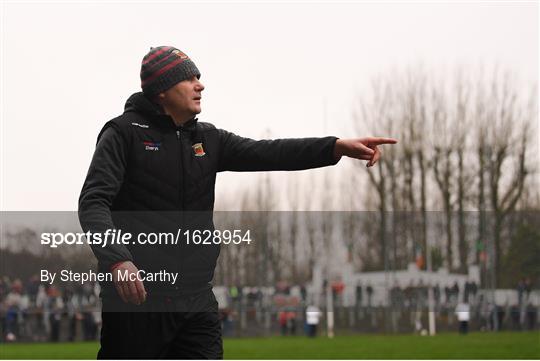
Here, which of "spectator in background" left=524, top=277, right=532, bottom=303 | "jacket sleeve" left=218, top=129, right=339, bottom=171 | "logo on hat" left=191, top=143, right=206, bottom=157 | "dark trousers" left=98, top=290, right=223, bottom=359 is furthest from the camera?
"spectator in background" left=524, top=277, right=532, bottom=303

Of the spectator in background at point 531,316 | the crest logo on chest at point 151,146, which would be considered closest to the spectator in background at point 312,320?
the spectator in background at point 531,316

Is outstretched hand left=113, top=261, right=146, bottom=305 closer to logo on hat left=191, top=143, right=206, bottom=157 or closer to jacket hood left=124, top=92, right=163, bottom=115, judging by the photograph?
logo on hat left=191, top=143, right=206, bottom=157

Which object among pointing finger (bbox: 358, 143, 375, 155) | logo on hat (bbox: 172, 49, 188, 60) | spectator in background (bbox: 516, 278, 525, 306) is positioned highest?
spectator in background (bbox: 516, 278, 525, 306)

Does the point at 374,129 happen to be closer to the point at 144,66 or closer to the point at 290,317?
the point at 290,317

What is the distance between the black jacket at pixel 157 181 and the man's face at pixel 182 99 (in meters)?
0.07

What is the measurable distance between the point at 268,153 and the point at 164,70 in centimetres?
71

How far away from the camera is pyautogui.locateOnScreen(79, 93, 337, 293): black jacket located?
18.6 feet

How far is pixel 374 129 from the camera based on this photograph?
62000mm

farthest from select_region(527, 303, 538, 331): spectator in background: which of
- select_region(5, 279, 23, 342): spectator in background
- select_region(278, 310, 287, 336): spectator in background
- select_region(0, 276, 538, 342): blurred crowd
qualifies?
select_region(5, 279, 23, 342): spectator in background

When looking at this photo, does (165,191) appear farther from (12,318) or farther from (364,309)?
(364,309)

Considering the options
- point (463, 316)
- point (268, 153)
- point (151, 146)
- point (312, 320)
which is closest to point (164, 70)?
point (151, 146)

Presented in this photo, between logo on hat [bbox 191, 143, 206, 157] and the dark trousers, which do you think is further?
logo on hat [bbox 191, 143, 206, 157]

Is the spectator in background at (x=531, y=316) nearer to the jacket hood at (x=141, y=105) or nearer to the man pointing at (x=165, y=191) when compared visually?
the man pointing at (x=165, y=191)

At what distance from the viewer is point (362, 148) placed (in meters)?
5.85
